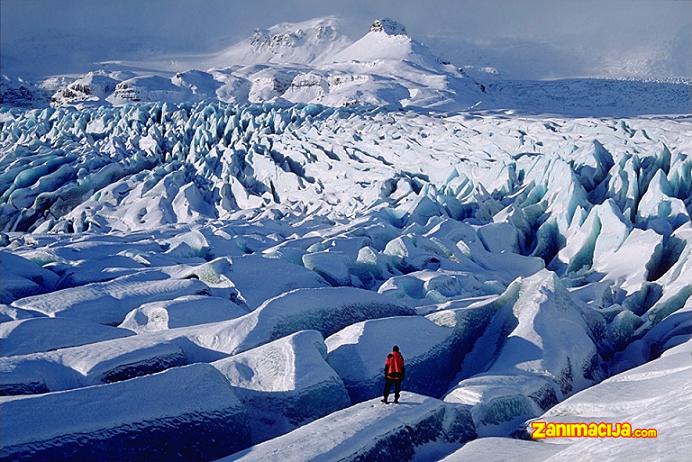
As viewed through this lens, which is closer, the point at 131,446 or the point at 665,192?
the point at 131,446

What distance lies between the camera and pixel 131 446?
11.1 feet

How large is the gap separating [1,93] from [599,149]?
1668 inches

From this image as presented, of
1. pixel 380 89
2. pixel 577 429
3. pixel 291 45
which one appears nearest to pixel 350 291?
pixel 577 429

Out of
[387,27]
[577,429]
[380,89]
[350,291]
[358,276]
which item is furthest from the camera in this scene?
[387,27]

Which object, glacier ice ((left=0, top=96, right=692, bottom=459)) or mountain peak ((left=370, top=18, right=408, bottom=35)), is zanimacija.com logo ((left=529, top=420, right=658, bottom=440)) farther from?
mountain peak ((left=370, top=18, right=408, bottom=35))

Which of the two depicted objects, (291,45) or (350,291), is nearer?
(350,291)

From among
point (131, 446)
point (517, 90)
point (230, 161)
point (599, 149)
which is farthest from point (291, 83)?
point (131, 446)

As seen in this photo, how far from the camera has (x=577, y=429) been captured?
3758mm

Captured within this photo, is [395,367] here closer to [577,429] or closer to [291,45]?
[577,429]

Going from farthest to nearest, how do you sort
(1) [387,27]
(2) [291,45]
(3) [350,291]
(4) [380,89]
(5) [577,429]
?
(2) [291,45] < (1) [387,27] < (4) [380,89] < (3) [350,291] < (5) [577,429]

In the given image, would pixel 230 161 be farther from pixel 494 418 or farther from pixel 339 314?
pixel 494 418

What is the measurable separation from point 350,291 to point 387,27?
65850 millimetres

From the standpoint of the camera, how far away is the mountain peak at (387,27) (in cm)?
6629

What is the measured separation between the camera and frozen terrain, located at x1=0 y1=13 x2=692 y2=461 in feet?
11.8
